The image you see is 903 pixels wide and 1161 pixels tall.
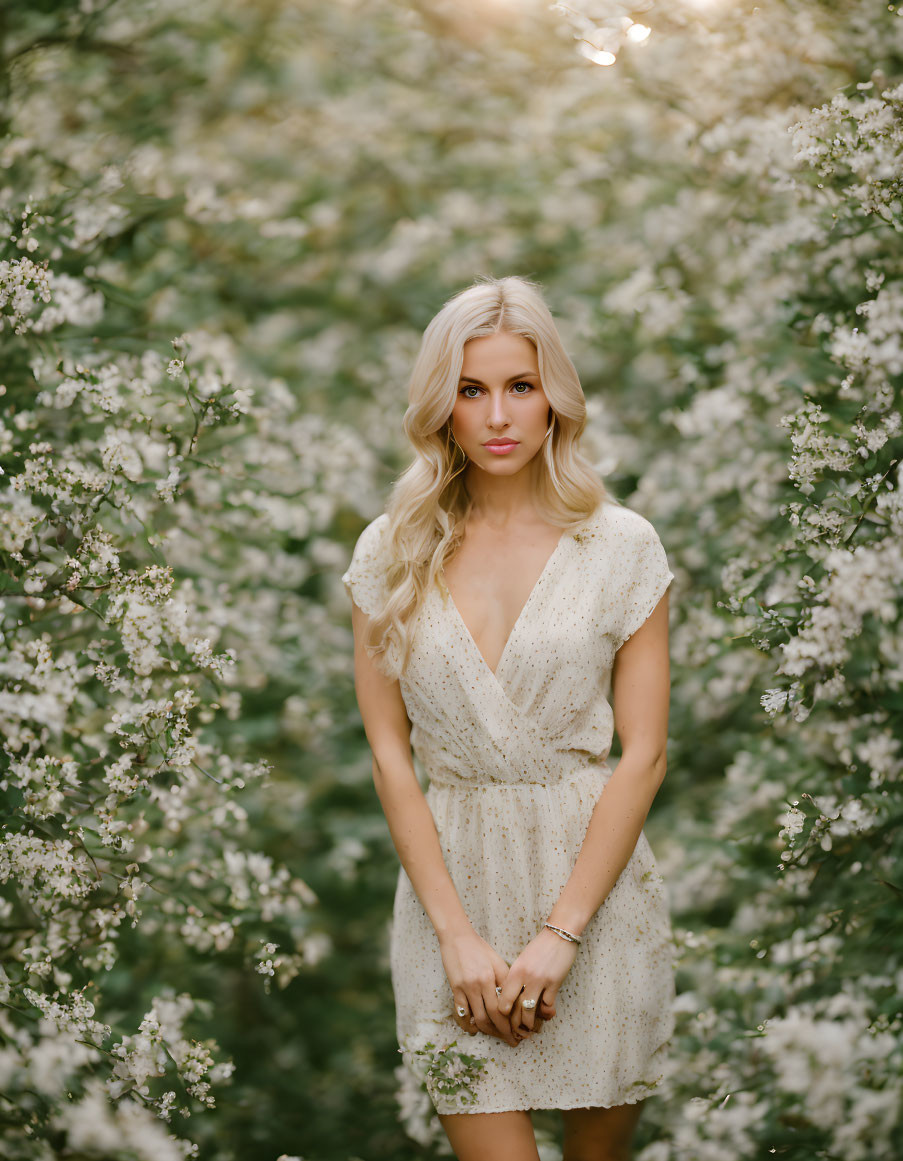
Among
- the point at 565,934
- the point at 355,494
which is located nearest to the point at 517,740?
the point at 565,934

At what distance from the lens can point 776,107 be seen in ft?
8.54

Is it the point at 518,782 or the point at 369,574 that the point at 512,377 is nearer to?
the point at 369,574

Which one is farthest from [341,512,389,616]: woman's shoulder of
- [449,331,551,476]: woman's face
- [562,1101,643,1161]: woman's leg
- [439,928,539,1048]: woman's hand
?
[562,1101,643,1161]: woman's leg

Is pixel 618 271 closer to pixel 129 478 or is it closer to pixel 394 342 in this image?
pixel 394 342

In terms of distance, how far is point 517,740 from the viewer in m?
1.81

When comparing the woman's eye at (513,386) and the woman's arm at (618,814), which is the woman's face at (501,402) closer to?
the woman's eye at (513,386)

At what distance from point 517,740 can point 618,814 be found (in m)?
0.21

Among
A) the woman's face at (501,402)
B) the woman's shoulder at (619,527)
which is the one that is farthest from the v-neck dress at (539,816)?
the woman's face at (501,402)

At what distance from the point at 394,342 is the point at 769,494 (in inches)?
51.6

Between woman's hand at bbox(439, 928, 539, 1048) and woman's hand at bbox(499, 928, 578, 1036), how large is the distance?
14 millimetres

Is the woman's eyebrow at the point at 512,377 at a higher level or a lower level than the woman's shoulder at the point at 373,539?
higher

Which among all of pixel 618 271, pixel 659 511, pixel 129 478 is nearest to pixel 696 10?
pixel 618 271

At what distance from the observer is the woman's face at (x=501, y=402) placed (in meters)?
1.77

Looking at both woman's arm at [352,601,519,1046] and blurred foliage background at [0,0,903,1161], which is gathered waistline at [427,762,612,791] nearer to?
woman's arm at [352,601,519,1046]
